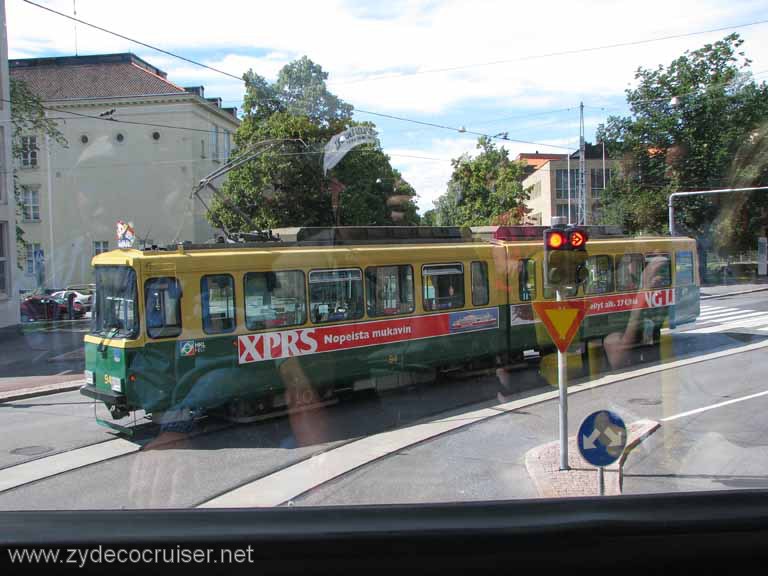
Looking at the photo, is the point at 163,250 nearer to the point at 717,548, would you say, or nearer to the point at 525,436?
the point at 525,436

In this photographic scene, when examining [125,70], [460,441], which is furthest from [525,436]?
[125,70]

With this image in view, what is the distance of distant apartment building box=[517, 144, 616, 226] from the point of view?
4367 millimetres

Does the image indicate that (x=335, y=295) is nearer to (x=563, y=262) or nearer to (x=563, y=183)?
(x=563, y=262)

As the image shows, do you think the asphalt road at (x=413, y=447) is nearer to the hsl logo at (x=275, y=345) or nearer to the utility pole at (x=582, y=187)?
the hsl logo at (x=275, y=345)

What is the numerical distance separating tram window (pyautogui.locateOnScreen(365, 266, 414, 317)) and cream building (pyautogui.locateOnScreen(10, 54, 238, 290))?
2.52 m

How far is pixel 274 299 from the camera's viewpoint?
29.7ft

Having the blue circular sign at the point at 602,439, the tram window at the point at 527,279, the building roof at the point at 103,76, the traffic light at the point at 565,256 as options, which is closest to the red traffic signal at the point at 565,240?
the traffic light at the point at 565,256

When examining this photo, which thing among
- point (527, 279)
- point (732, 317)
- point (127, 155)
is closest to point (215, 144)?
point (127, 155)

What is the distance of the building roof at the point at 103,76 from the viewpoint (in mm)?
5277

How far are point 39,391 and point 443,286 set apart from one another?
7.34 meters

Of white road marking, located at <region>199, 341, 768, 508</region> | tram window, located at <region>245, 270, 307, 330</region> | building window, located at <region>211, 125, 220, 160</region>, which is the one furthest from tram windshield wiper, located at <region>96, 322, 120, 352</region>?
white road marking, located at <region>199, 341, 768, 508</region>

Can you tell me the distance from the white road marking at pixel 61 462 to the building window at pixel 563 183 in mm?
4988

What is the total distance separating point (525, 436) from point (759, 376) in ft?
14.8

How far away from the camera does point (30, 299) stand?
25219 mm
